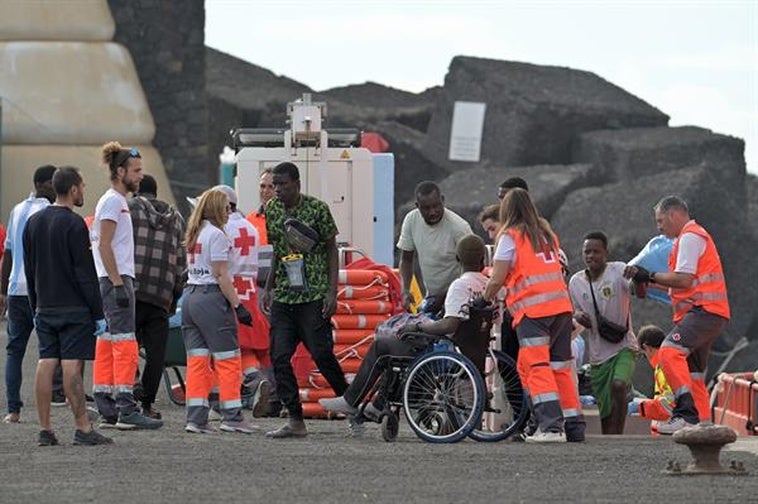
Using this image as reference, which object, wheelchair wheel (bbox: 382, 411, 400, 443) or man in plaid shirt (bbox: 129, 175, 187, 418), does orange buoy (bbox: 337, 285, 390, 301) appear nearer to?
man in plaid shirt (bbox: 129, 175, 187, 418)

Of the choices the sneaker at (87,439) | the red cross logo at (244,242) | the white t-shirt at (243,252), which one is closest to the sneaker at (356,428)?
the sneaker at (87,439)

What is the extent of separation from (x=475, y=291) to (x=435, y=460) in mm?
1813

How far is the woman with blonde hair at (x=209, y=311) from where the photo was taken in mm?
15203

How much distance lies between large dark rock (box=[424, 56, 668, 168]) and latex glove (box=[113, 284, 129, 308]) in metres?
26.3

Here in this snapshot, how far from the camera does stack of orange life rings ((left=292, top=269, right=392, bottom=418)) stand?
18.0 meters

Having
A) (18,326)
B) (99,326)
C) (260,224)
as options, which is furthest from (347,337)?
(99,326)

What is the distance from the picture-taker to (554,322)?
1491cm

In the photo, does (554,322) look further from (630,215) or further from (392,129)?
(392,129)

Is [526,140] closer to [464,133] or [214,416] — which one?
[464,133]

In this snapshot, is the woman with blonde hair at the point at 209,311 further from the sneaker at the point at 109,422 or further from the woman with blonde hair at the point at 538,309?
the woman with blonde hair at the point at 538,309

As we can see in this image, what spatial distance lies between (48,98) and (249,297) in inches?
710

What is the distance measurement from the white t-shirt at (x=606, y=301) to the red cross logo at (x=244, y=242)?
7.26 feet

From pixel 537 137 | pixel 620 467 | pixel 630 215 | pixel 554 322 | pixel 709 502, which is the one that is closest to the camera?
pixel 709 502

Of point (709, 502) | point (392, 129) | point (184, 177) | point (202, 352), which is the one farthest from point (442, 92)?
point (709, 502)
